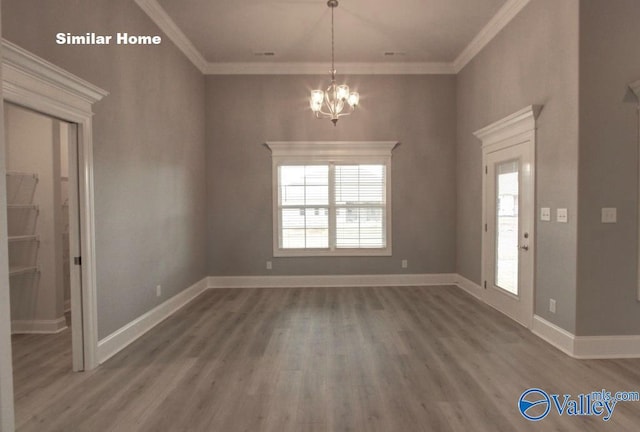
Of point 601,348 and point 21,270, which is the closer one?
point 601,348

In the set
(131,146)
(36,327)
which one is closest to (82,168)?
(131,146)

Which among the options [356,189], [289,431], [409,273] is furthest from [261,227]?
[289,431]

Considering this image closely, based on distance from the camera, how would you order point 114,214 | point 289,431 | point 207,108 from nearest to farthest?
point 289,431 → point 114,214 → point 207,108

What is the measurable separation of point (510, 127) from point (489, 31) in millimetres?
1538

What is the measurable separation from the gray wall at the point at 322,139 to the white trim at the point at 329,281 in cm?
10

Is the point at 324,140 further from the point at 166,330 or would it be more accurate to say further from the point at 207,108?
the point at 166,330

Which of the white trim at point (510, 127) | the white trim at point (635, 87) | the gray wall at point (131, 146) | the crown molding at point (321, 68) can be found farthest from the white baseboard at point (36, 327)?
the white trim at point (635, 87)

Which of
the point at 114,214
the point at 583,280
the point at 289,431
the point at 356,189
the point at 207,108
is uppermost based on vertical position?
the point at 207,108

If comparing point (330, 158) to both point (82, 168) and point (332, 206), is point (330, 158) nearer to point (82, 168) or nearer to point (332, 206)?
point (332, 206)

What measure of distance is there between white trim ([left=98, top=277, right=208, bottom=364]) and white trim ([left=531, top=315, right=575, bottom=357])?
166 inches

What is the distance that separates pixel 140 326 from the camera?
4.05 m

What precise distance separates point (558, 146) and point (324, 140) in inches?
142

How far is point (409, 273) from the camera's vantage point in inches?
254

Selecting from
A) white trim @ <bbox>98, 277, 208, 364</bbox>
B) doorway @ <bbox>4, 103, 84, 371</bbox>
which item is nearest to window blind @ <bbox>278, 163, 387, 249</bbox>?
white trim @ <bbox>98, 277, 208, 364</bbox>
